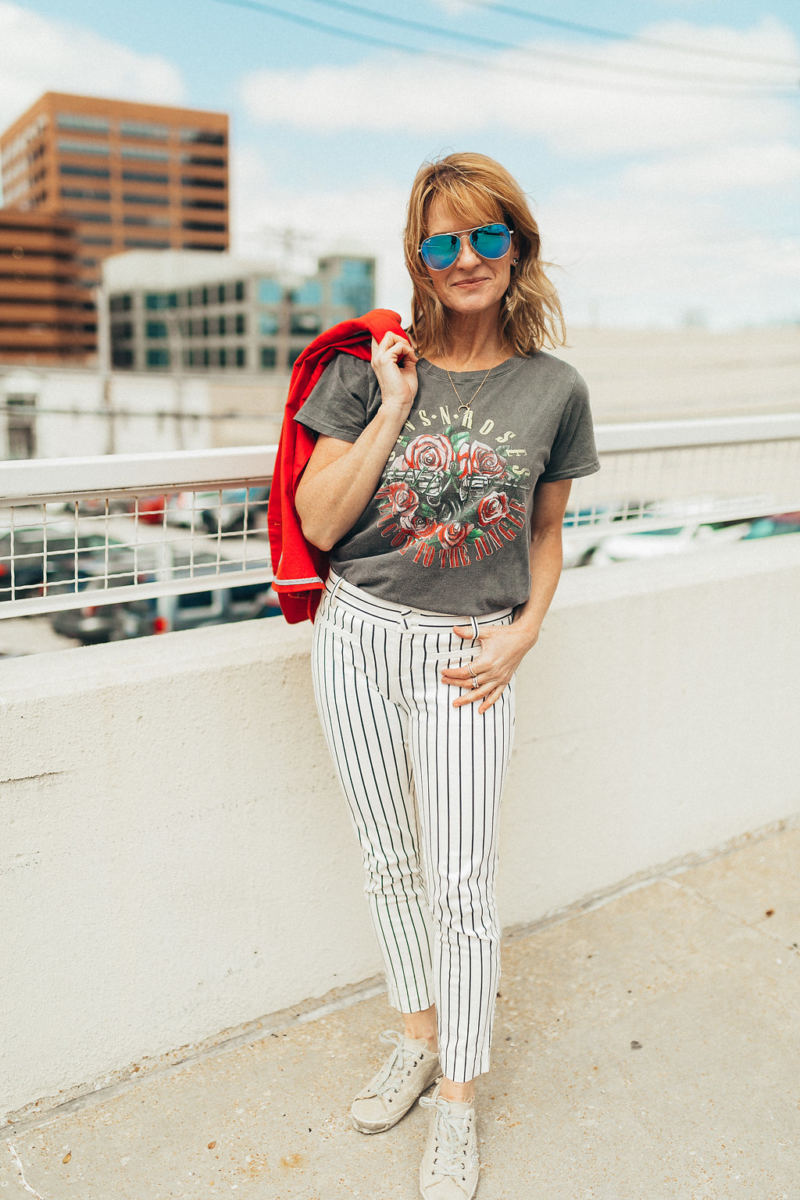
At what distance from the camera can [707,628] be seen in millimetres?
2947

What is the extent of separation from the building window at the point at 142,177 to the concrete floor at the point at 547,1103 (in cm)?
15362

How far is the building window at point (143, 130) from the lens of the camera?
5344 inches

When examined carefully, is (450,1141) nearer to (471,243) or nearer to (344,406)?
(344,406)

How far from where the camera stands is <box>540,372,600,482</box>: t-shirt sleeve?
1782 mm

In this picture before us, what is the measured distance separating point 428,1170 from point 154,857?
2.83 ft

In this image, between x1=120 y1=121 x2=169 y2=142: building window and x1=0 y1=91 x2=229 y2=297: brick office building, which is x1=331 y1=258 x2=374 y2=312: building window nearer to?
x1=0 y1=91 x2=229 y2=297: brick office building

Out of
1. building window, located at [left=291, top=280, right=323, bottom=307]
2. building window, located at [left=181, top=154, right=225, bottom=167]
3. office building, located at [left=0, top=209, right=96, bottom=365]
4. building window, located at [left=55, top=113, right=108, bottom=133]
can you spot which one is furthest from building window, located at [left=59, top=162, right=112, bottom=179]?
building window, located at [left=291, top=280, right=323, bottom=307]

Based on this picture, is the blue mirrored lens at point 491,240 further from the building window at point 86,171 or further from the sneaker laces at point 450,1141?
the building window at point 86,171

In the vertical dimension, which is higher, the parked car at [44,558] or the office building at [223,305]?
the office building at [223,305]

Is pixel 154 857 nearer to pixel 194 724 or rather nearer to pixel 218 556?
pixel 194 724

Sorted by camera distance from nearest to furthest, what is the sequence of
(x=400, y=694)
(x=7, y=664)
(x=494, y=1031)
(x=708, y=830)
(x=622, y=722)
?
1. (x=400, y=694)
2. (x=7, y=664)
3. (x=494, y=1031)
4. (x=622, y=722)
5. (x=708, y=830)

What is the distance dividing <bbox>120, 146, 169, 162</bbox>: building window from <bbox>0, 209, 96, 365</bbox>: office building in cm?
2052

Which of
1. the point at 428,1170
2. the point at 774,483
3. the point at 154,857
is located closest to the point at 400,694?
the point at 154,857

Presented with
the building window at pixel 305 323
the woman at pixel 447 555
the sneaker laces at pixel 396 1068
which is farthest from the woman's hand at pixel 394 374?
the building window at pixel 305 323
